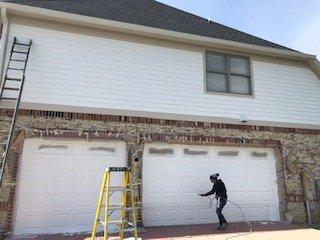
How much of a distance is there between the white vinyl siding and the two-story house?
35 millimetres

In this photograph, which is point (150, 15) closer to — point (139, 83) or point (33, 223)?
point (139, 83)

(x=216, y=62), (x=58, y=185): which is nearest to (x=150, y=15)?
(x=216, y=62)

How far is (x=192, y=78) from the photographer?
37.5 ft

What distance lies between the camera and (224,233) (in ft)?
29.7

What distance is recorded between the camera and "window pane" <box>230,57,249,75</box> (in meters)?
12.3

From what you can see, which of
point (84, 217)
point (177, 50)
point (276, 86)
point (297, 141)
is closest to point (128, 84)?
point (177, 50)

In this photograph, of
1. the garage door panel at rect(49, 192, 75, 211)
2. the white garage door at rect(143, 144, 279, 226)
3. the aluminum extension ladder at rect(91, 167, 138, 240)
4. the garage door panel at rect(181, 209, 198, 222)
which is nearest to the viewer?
the aluminum extension ladder at rect(91, 167, 138, 240)

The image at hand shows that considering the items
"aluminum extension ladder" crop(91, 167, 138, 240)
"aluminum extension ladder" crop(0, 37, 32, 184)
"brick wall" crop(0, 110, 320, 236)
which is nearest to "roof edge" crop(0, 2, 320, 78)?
"aluminum extension ladder" crop(0, 37, 32, 184)

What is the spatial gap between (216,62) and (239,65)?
0.99 m

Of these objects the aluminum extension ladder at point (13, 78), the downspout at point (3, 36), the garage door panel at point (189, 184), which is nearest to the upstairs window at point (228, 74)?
the garage door panel at point (189, 184)

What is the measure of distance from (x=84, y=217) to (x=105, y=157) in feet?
5.93

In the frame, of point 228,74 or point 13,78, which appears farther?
point 228,74

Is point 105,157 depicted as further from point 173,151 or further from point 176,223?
point 176,223

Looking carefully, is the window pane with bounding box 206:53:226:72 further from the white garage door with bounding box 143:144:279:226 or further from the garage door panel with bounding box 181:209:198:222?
the garage door panel with bounding box 181:209:198:222
